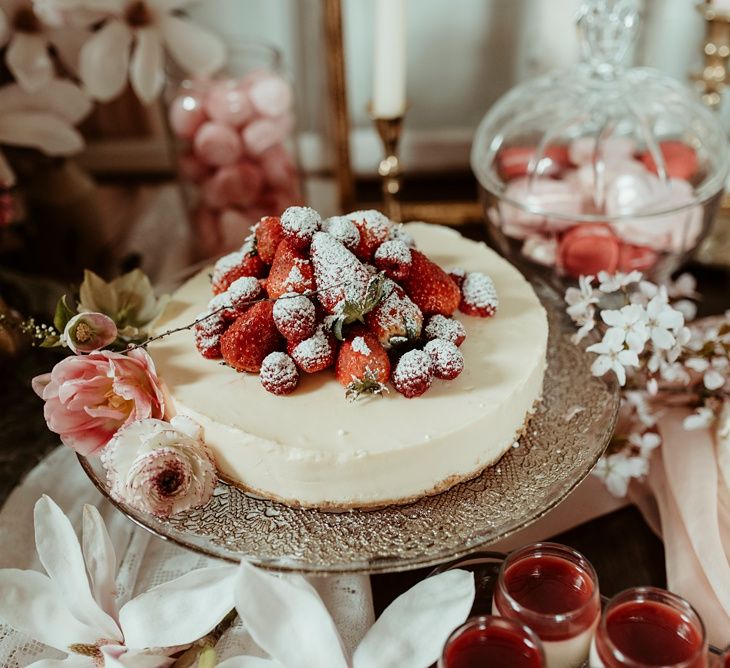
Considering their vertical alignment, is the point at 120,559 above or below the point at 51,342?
below

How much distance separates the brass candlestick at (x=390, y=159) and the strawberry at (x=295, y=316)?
2.03 feet

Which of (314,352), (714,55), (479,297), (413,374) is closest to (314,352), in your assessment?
(314,352)

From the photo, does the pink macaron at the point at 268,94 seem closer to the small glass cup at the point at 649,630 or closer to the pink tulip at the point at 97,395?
the pink tulip at the point at 97,395

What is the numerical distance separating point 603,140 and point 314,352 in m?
0.75

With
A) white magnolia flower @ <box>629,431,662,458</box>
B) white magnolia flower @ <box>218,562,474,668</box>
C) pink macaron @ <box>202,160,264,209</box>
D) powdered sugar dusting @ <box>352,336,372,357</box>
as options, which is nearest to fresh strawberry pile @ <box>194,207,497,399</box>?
powdered sugar dusting @ <box>352,336,372,357</box>

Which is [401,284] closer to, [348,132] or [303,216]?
[303,216]

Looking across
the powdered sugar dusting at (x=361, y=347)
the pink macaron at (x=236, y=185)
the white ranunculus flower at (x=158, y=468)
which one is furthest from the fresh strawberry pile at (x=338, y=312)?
the pink macaron at (x=236, y=185)

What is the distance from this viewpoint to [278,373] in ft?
3.07

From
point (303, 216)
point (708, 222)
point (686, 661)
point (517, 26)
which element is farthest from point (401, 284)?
point (517, 26)

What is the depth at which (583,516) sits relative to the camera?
116cm

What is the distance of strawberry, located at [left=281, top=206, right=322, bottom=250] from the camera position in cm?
98

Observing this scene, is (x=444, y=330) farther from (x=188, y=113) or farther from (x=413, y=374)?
(x=188, y=113)

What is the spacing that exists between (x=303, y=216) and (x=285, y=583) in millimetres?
415

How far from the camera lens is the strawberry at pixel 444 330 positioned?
98cm
